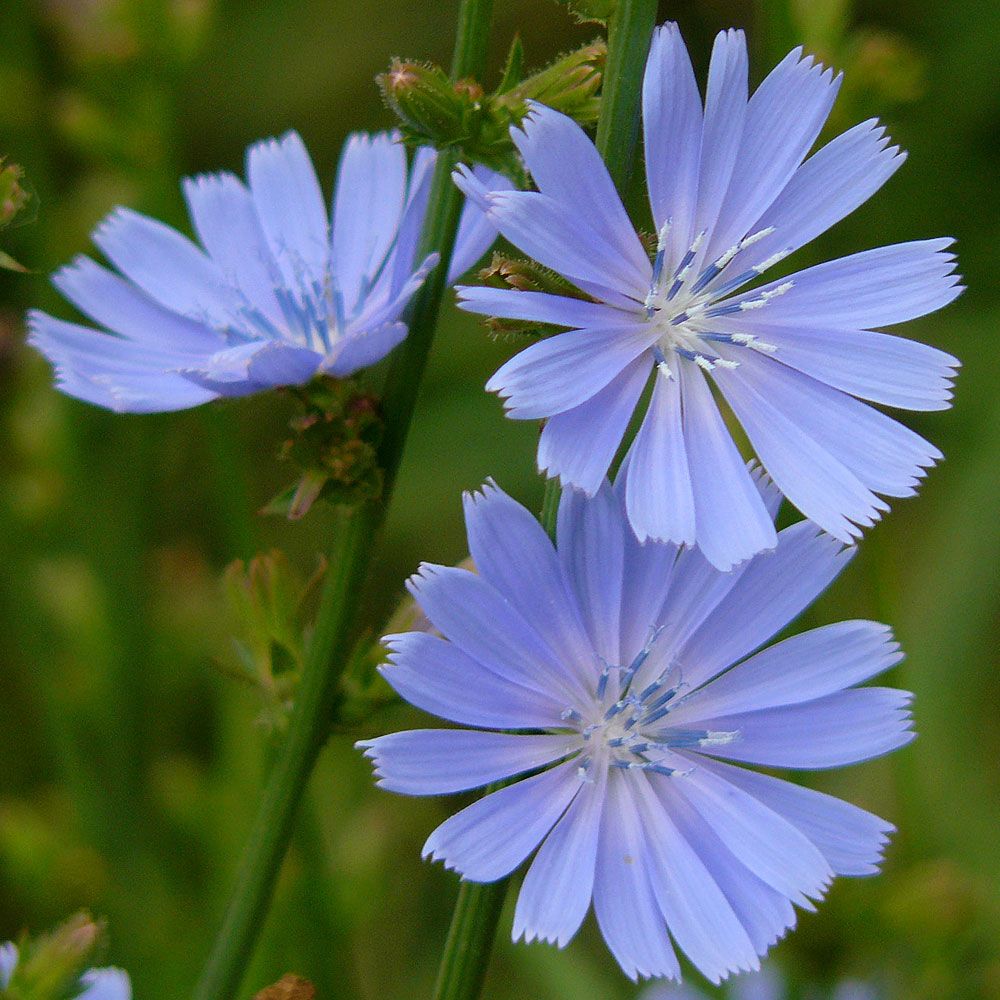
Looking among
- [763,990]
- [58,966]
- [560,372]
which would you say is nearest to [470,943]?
[58,966]

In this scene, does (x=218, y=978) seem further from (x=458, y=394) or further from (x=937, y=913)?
(x=458, y=394)

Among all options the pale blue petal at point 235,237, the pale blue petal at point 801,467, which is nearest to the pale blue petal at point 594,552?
the pale blue petal at point 801,467

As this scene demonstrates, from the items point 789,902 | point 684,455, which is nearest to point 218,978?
point 789,902

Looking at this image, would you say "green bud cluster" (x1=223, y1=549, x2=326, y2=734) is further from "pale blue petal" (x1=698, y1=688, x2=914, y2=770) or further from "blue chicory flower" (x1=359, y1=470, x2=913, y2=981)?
"pale blue petal" (x1=698, y1=688, x2=914, y2=770)

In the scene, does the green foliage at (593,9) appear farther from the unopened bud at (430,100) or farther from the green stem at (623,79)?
the unopened bud at (430,100)

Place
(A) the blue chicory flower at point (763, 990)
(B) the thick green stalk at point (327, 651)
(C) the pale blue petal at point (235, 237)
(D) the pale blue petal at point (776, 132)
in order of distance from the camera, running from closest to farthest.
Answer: (D) the pale blue petal at point (776, 132) < (B) the thick green stalk at point (327, 651) < (C) the pale blue petal at point (235, 237) < (A) the blue chicory flower at point (763, 990)

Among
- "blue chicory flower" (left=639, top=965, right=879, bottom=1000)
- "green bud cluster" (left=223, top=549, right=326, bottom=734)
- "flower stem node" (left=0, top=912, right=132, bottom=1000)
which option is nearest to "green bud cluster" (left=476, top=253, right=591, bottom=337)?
"green bud cluster" (left=223, top=549, right=326, bottom=734)

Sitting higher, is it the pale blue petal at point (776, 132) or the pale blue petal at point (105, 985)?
the pale blue petal at point (776, 132)

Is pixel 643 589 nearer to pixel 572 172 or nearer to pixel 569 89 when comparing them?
pixel 572 172
